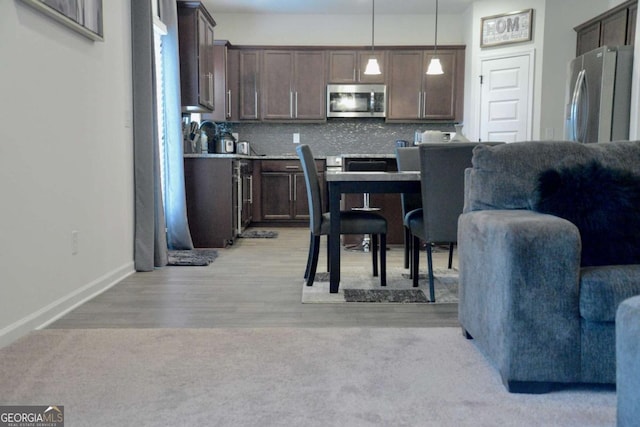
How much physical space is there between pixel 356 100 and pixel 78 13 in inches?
181

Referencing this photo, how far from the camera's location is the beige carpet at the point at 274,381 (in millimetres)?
1638

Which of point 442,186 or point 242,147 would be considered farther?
point 242,147

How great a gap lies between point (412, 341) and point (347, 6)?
5.54 meters

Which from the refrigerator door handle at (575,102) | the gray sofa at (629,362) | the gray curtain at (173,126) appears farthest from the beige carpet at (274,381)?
the refrigerator door handle at (575,102)

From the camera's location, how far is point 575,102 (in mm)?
5395

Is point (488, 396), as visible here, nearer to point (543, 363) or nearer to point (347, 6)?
point (543, 363)

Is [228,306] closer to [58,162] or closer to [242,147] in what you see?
[58,162]

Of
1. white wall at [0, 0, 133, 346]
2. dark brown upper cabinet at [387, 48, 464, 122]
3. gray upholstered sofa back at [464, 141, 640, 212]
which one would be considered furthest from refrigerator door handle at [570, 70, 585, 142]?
white wall at [0, 0, 133, 346]

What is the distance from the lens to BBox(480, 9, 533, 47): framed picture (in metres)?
6.33

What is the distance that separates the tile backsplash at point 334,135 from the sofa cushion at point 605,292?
5.84 metres

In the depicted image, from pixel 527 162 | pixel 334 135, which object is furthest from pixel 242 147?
pixel 527 162

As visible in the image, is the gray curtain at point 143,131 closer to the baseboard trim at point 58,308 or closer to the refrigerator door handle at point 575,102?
the baseboard trim at point 58,308

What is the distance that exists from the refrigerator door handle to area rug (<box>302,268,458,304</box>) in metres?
2.53

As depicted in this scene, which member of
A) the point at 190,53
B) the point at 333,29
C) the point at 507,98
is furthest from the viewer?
the point at 333,29
